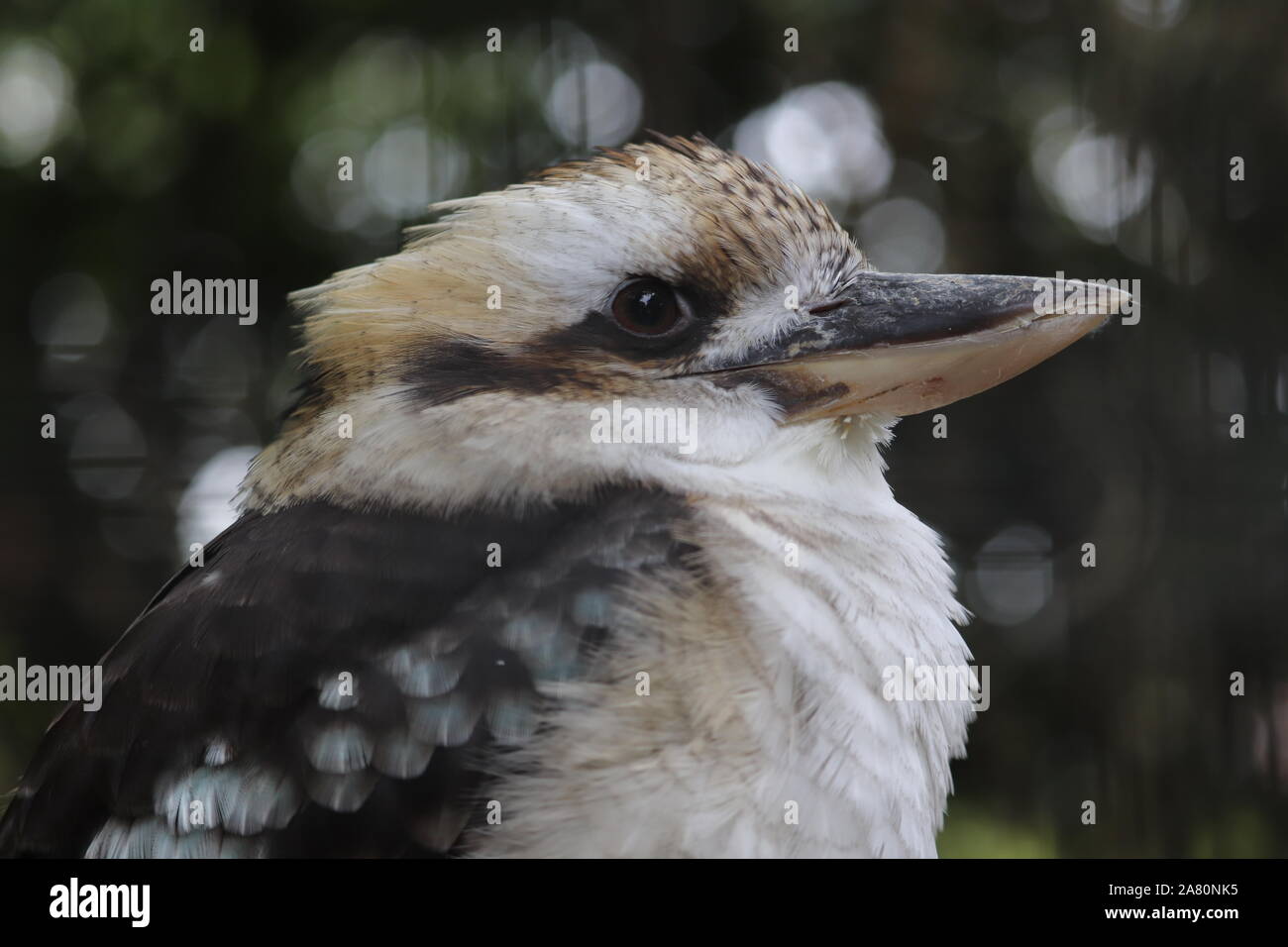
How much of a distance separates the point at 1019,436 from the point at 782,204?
138 centimetres

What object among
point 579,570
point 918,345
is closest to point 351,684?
point 579,570

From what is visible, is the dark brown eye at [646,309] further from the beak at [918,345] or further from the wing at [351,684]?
the wing at [351,684]

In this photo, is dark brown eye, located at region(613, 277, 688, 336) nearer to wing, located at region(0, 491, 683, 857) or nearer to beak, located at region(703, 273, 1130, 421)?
beak, located at region(703, 273, 1130, 421)

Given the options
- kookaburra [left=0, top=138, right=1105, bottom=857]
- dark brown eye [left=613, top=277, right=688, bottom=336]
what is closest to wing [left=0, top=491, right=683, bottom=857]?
kookaburra [left=0, top=138, right=1105, bottom=857]

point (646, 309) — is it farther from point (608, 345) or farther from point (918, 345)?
point (918, 345)

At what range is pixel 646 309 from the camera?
3.39 feet

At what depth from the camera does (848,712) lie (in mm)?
893

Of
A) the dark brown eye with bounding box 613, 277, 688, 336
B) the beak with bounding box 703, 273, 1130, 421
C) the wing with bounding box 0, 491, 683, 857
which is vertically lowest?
the wing with bounding box 0, 491, 683, 857

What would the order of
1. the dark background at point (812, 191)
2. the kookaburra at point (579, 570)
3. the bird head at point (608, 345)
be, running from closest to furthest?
the kookaburra at point (579, 570) → the bird head at point (608, 345) → the dark background at point (812, 191)

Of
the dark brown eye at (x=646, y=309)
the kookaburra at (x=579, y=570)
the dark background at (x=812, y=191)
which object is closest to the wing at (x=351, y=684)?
the kookaburra at (x=579, y=570)

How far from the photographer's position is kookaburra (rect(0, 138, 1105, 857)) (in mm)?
842

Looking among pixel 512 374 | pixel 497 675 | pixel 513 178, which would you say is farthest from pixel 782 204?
pixel 513 178

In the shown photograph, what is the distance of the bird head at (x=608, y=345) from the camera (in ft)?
3.21
